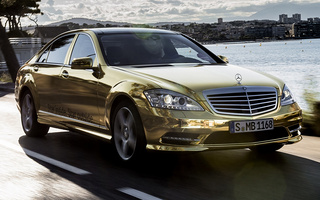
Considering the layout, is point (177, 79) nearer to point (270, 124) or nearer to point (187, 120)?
point (187, 120)

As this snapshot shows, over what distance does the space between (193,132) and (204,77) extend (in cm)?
78

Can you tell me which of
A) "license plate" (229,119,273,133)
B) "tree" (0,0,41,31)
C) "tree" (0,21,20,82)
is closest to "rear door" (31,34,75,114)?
"license plate" (229,119,273,133)

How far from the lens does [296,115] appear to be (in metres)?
6.60

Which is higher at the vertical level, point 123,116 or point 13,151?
point 123,116

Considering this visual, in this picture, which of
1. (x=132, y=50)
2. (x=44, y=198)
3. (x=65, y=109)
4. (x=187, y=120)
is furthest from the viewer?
(x=65, y=109)

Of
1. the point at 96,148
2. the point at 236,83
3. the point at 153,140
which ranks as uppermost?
the point at 236,83

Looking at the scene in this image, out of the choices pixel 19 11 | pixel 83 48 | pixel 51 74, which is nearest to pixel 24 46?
pixel 19 11

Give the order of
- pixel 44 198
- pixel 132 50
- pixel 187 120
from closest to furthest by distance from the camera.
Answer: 1. pixel 44 198
2. pixel 187 120
3. pixel 132 50

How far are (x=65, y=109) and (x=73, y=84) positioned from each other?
0.49 meters

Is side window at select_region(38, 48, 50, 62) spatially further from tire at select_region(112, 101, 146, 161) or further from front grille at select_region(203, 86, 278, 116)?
front grille at select_region(203, 86, 278, 116)

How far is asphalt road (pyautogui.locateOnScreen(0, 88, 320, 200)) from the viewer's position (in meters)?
5.45

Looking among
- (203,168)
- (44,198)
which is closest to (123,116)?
(203,168)

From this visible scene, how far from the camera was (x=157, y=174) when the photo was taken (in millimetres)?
6301

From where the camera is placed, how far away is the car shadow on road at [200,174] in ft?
17.9
